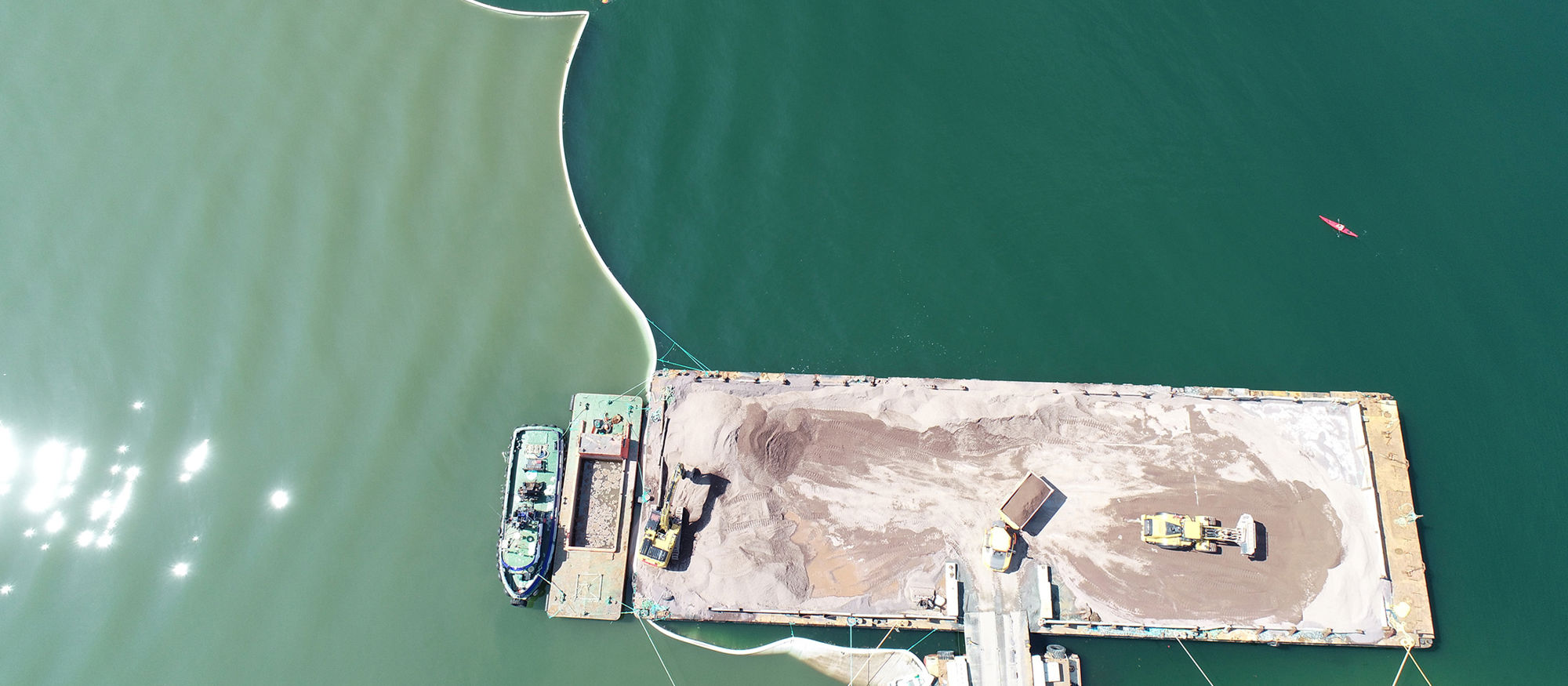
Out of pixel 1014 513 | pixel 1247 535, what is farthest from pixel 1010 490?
pixel 1247 535

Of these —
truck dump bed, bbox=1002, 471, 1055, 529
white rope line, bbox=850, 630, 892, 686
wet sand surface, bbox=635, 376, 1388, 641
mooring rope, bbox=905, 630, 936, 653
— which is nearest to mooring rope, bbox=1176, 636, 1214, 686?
wet sand surface, bbox=635, 376, 1388, 641

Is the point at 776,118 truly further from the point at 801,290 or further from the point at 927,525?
the point at 927,525

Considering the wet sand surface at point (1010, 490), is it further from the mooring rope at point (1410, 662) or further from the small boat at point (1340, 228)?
the small boat at point (1340, 228)

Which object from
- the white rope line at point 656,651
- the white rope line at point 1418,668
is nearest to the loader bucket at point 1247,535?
the white rope line at point 1418,668

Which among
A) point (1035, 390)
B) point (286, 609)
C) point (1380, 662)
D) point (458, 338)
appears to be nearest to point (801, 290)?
point (1035, 390)

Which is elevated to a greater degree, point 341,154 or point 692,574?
point 341,154

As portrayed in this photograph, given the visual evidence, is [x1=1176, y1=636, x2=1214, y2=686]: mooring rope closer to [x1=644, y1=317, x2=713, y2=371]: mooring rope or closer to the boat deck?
[x1=644, y1=317, x2=713, y2=371]: mooring rope
